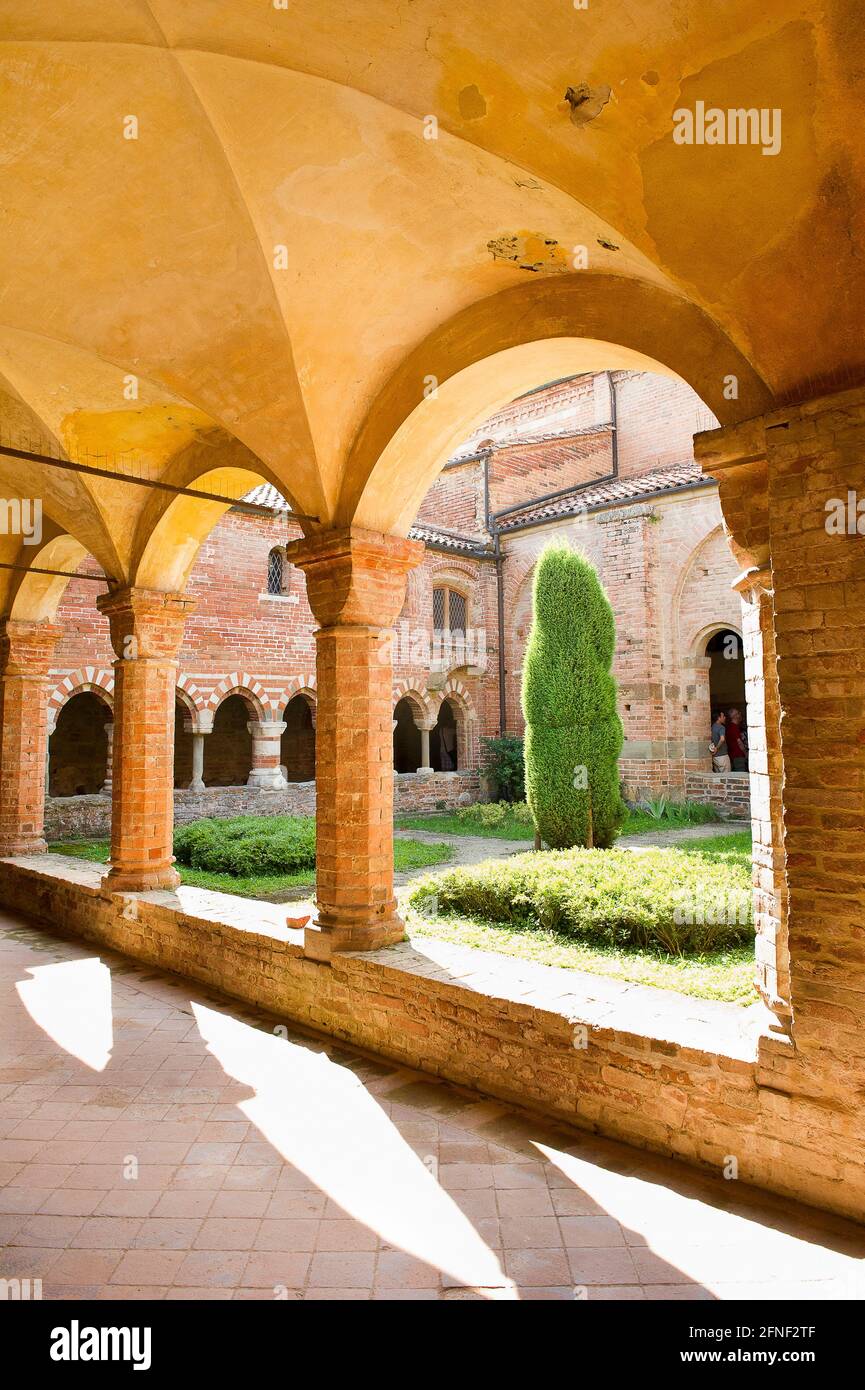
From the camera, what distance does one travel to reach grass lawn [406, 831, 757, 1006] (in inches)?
190

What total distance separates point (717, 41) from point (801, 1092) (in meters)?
3.47

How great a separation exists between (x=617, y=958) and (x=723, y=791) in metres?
9.57

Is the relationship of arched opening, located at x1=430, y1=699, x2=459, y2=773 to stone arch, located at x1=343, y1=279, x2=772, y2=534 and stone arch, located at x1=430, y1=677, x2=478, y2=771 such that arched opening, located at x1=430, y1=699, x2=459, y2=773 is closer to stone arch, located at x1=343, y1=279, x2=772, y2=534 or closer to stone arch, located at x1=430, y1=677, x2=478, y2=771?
stone arch, located at x1=430, y1=677, x2=478, y2=771

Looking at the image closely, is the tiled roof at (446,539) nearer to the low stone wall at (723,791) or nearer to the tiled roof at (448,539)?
the tiled roof at (448,539)

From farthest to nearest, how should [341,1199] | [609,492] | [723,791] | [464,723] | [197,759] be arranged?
[464,723] → [609,492] → [723,791] → [197,759] → [341,1199]

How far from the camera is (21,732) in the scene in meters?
9.43

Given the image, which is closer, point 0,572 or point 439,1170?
Result: point 439,1170

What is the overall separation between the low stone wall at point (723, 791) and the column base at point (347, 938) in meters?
10.4

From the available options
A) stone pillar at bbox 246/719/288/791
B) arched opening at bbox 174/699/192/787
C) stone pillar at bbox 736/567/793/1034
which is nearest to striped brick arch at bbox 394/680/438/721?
stone pillar at bbox 246/719/288/791

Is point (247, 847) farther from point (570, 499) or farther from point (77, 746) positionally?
point (570, 499)

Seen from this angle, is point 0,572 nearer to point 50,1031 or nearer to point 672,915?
point 50,1031

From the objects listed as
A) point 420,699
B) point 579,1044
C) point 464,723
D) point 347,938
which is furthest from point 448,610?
point 579,1044

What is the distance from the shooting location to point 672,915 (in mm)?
5863
